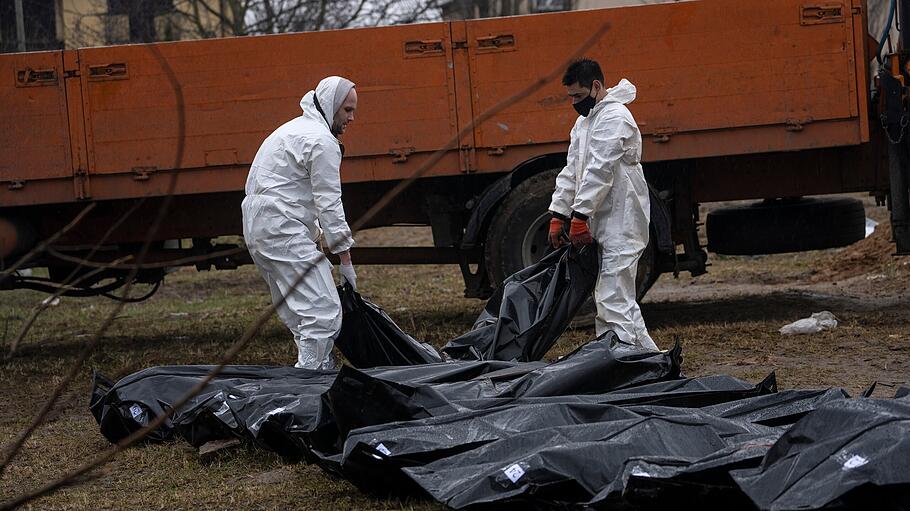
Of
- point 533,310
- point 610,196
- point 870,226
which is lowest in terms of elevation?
point 870,226

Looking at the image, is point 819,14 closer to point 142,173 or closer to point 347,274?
point 347,274

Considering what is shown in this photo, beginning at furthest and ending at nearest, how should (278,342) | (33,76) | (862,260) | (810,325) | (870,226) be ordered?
(870,226) → (862,260) → (278,342) → (33,76) → (810,325)

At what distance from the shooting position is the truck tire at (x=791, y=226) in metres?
8.70

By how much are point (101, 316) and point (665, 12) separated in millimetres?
6762

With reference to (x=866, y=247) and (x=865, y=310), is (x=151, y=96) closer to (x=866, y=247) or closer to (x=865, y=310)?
(x=865, y=310)

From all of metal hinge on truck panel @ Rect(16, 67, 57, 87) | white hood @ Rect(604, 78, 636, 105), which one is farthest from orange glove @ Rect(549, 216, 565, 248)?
metal hinge on truck panel @ Rect(16, 67, 57, 87)

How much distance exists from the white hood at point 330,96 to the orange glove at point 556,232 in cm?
148

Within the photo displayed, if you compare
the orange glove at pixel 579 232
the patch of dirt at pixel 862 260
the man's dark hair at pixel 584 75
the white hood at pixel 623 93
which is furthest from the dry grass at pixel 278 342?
the man's dark hair at pixel 584 75

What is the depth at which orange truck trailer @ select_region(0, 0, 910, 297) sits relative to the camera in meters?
7.95

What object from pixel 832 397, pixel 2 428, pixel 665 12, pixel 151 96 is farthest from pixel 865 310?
pixel 2 428

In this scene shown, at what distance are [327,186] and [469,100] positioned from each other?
7.40ft

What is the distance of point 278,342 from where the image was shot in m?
8.90

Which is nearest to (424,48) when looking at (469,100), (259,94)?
(469,100)

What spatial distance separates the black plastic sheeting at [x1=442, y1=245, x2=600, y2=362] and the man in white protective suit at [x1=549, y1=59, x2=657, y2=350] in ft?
0.38
